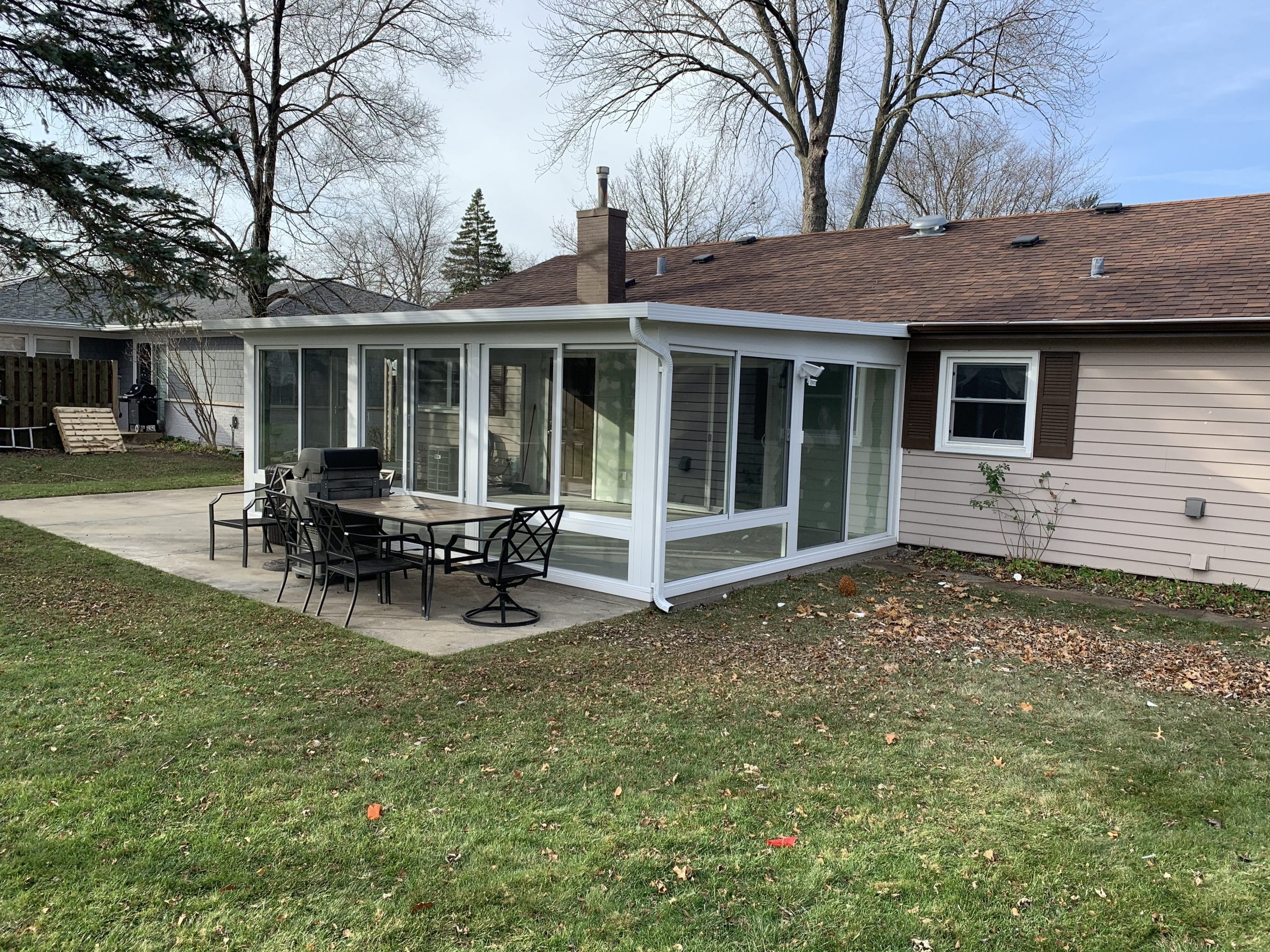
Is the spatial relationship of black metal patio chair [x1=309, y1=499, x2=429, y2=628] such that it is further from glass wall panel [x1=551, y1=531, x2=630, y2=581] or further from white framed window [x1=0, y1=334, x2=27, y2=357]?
white framed window [x1=0, y1=334, x2=27, y2=357]

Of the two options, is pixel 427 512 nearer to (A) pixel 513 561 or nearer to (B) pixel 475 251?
(A) pixel 513 561

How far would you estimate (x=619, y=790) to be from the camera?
13.1ft

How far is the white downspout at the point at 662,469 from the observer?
281 inches

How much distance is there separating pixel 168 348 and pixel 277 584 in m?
15.0

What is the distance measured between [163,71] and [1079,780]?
9.53 metres

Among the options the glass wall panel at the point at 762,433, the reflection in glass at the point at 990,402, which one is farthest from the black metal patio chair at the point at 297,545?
the reflection in glass at the point at 990,402

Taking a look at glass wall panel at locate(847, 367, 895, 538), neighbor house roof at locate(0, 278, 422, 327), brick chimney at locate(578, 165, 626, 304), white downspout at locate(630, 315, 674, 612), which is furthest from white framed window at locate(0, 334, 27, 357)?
glass wall panel at locate(847, 367, 895, 538)

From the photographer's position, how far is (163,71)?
8.65 metres

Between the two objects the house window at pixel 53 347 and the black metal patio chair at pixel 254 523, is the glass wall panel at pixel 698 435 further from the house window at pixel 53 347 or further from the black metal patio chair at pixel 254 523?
the house window at pixel 53 347

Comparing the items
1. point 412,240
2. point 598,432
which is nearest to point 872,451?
point 598,432

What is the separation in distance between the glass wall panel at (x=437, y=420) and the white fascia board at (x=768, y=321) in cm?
239

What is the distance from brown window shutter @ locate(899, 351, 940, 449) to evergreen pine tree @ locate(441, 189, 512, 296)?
106 feet

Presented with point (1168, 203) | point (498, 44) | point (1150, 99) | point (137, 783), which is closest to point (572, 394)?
point (137, 783)

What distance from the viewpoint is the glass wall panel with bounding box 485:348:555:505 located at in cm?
801
